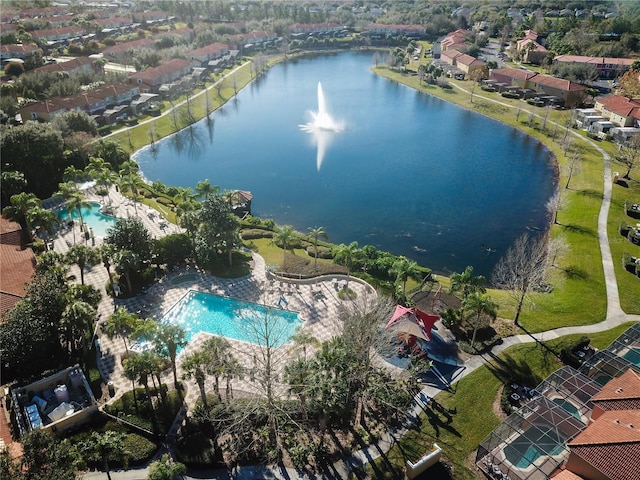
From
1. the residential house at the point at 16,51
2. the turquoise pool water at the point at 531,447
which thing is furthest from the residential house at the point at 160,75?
the turquoise pool water at the point at 531,447

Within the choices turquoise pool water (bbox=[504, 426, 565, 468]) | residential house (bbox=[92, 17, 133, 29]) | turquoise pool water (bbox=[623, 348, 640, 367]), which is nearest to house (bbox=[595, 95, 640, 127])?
turquoise pool water (bbox=[623, 348, 640, 367])

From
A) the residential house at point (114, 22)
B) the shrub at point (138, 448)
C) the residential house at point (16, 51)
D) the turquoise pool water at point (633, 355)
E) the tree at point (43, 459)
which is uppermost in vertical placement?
the residential house at point (114, 22)

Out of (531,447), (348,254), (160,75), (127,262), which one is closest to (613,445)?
(531,447)

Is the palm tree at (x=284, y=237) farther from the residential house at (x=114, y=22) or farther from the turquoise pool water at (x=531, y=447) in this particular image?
the residential house at (x=114, y=22)

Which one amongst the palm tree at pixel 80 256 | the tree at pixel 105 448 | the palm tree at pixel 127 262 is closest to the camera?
the tree at pixel 105 448

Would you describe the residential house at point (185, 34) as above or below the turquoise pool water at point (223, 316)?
above

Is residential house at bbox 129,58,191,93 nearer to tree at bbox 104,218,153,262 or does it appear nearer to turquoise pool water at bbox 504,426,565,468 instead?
tree at bbox 104,218,153,262

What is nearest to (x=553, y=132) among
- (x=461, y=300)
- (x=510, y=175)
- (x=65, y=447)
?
(x=510, y=175)
